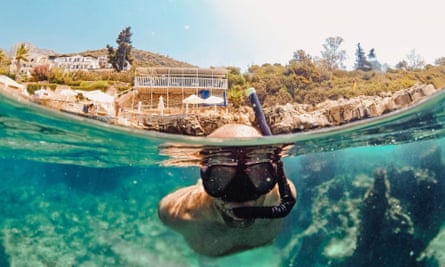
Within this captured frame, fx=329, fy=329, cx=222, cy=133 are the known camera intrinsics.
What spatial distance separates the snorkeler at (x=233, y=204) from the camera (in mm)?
4300

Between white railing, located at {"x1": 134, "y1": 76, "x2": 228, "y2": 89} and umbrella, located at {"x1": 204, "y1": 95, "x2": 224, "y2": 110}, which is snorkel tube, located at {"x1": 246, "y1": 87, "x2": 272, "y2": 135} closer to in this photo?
umbrella, located at {"x1": 204, "y1": 95, "x2": 224, "y2": 110}

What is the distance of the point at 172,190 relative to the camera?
15.6 meters

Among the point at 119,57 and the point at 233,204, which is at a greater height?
the point at 119,57

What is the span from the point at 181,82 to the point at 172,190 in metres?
25.7

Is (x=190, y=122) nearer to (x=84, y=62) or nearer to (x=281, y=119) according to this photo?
(x=281, y=119)

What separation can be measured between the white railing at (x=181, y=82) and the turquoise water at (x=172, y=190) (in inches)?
925

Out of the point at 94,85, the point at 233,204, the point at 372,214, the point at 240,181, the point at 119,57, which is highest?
the point at 119,57

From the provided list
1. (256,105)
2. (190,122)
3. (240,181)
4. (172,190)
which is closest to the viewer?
(240,181)

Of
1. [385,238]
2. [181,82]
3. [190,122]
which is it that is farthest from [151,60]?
[385,238]

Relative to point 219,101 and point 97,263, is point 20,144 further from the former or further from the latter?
point 219,101

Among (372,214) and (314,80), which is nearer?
(372,214)

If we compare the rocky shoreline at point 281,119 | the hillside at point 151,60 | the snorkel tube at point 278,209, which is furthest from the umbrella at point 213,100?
the snorkel tube at point 278,209

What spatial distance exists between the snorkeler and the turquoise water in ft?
11.7

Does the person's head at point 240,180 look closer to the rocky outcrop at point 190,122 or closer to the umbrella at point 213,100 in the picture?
the rocky outcrop at point 190,122
